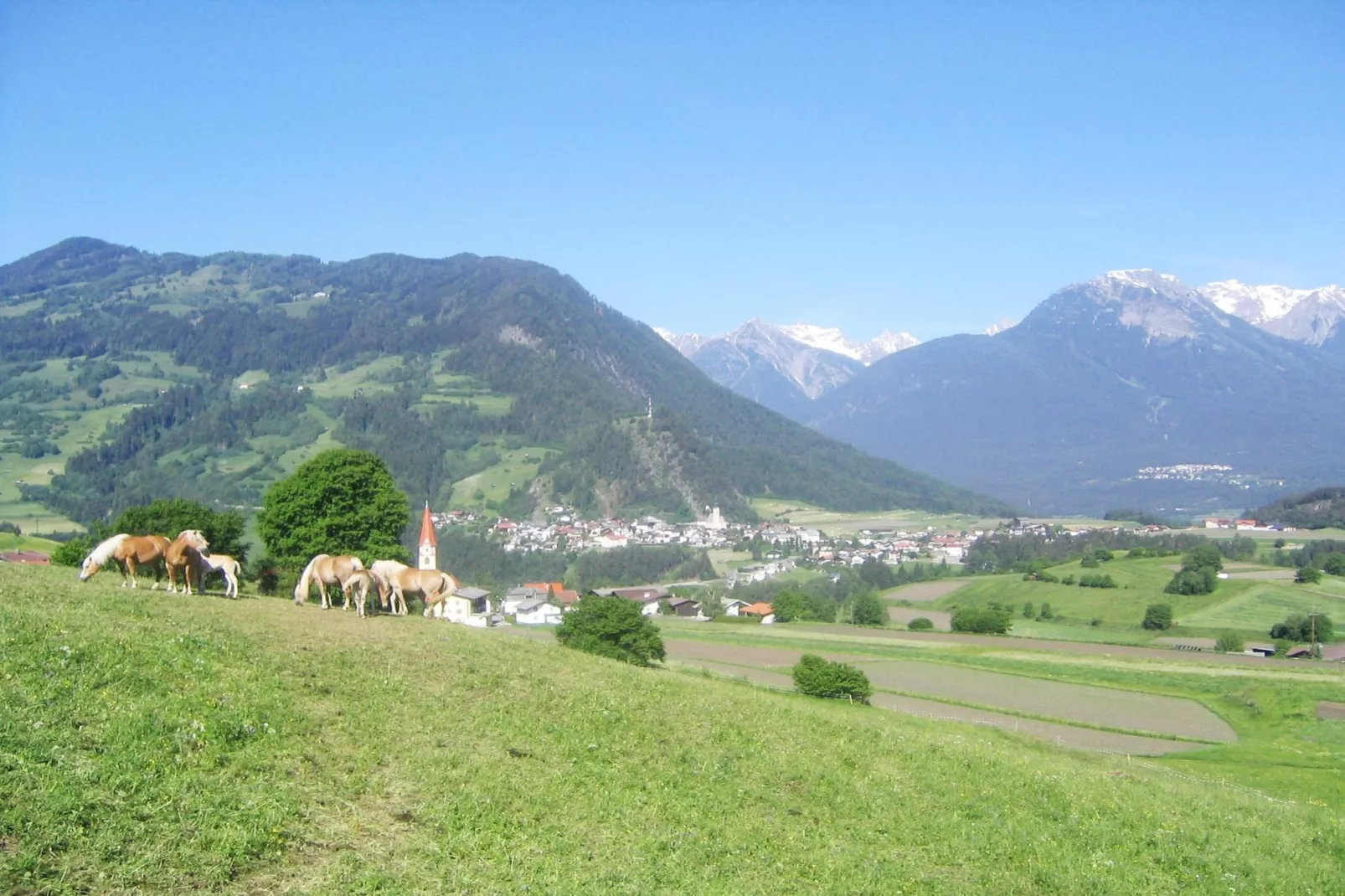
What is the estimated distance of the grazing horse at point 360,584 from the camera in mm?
23984

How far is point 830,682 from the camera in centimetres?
4631

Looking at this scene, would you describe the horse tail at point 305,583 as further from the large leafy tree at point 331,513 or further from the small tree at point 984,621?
the small tree at point 984,621

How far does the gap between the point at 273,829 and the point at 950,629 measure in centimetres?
9583

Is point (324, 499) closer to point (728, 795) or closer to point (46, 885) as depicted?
point (728, 795)

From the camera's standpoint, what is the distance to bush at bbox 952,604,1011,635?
94.2 meters

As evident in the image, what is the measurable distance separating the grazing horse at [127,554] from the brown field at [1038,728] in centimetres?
3061

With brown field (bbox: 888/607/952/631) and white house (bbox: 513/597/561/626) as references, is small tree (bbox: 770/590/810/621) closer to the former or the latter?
brown field (bbox: 888/607/952/631)

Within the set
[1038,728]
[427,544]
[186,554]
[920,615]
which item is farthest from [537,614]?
[186,554]

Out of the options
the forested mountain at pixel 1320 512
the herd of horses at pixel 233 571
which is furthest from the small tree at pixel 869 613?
the forested mountain at pixel 1320 512

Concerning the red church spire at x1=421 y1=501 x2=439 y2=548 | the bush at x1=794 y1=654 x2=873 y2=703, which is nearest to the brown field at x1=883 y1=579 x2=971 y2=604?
the red church spire at x1=421 y1=501 x2=439 y2=548

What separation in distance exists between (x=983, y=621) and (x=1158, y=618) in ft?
52.5

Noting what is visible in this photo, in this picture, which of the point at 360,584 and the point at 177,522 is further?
the point at 177,522

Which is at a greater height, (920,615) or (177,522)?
(177,522)

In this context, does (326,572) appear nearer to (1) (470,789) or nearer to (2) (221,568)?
(2) (221,568)
